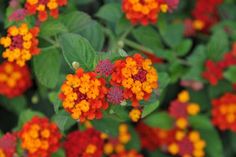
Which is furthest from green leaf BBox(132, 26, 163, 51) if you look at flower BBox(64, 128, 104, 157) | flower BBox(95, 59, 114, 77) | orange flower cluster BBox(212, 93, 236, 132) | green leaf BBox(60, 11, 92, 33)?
flower BBox(95, 59, 114, 77)

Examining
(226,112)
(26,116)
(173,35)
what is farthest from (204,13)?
(26,116)

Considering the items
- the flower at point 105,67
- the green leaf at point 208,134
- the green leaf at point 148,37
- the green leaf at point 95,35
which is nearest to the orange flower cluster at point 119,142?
the green leaf at point 208,134

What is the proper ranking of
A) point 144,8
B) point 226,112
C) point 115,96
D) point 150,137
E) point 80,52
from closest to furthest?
point 115,96 < point 80,52 < point 144,8 < point 226,112 < point 150,137

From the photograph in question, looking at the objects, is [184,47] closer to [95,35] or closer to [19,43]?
[95,35]

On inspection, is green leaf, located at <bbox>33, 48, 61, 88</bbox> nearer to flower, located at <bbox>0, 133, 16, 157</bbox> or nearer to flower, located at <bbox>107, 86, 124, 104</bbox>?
flower, located at <bbox>0, 133, 16, 157</bbox>

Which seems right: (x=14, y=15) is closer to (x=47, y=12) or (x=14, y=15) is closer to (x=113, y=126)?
(x=47, y=12)

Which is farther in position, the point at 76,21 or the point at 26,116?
the point at 26,116

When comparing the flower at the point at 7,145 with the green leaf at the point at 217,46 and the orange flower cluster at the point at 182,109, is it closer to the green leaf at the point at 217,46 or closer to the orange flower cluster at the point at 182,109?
the orange flower cluster at the point at 182,109
